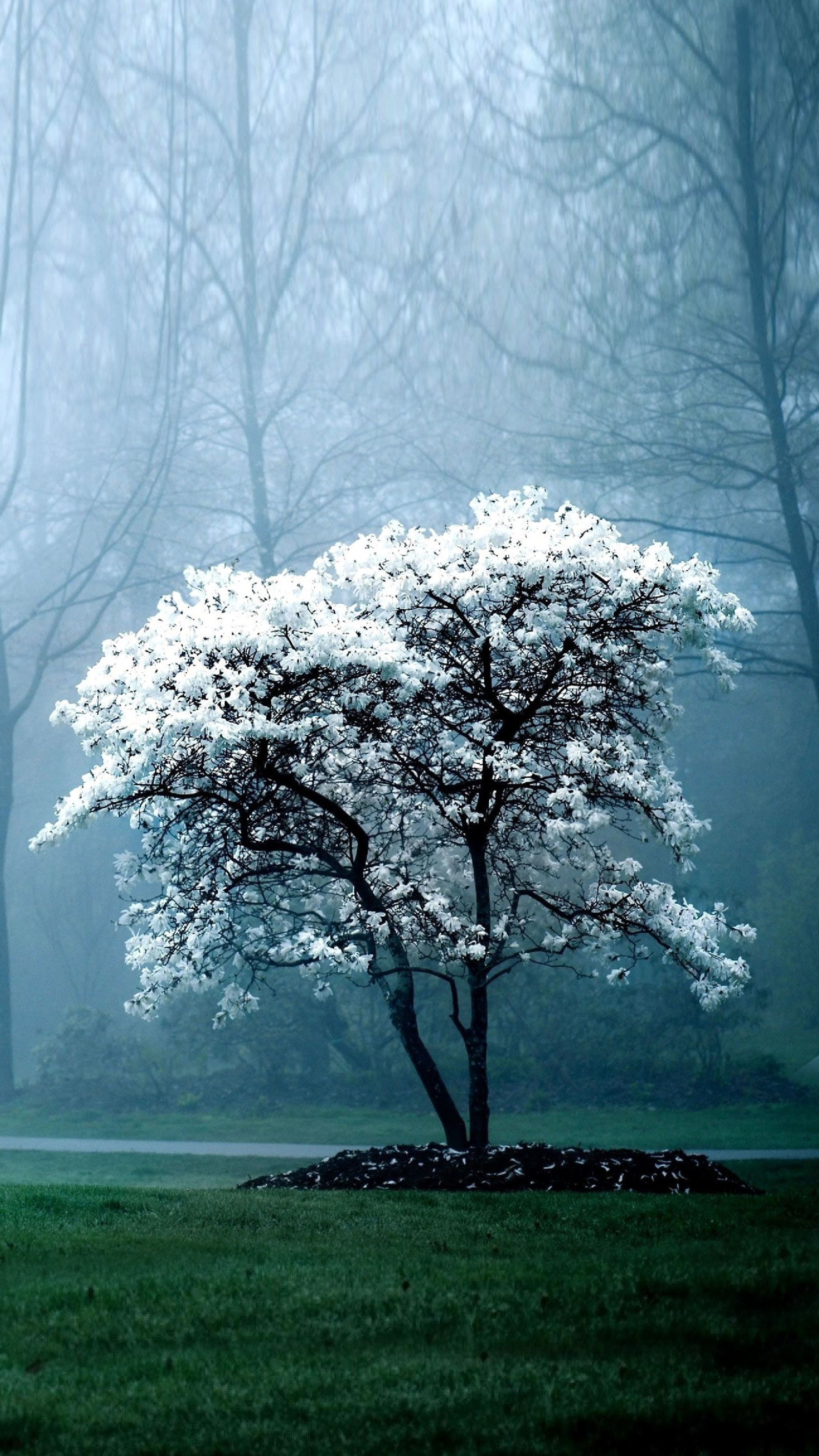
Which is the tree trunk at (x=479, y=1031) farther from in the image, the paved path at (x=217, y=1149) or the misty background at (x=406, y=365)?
the misty background at (x=406, y=365)

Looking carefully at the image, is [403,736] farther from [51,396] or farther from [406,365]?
[51,396]

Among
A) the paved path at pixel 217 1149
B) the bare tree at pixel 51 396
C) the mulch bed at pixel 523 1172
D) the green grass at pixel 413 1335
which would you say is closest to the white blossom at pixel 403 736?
the mulch bed at pixel 523 1172

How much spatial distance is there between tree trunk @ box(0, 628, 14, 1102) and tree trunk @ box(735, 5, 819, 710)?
1448 centimetres

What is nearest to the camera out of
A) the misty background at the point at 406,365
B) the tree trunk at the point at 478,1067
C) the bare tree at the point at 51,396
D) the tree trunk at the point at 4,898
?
the tree trunk at the point at 478,1067

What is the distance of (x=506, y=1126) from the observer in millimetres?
18797

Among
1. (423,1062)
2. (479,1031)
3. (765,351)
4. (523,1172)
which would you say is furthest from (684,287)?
(523,1172)

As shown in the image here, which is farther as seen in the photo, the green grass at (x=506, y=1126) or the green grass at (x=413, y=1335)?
the green grass at (x=506, y=1126)

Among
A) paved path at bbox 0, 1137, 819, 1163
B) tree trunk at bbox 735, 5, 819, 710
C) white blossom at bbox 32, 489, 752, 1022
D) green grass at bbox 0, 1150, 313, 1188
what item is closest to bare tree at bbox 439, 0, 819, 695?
tree trunk at bbox 735, 5, 819, 710

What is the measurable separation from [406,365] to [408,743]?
19203 mm

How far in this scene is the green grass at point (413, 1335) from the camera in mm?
5371

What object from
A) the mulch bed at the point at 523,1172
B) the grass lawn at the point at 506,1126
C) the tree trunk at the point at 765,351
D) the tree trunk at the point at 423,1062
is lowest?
the grass lawn at the point at 506,1126

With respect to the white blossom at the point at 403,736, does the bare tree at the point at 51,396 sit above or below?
above

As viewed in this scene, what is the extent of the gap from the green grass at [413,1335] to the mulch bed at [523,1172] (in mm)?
1833

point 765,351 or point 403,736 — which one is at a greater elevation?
point 765,351
